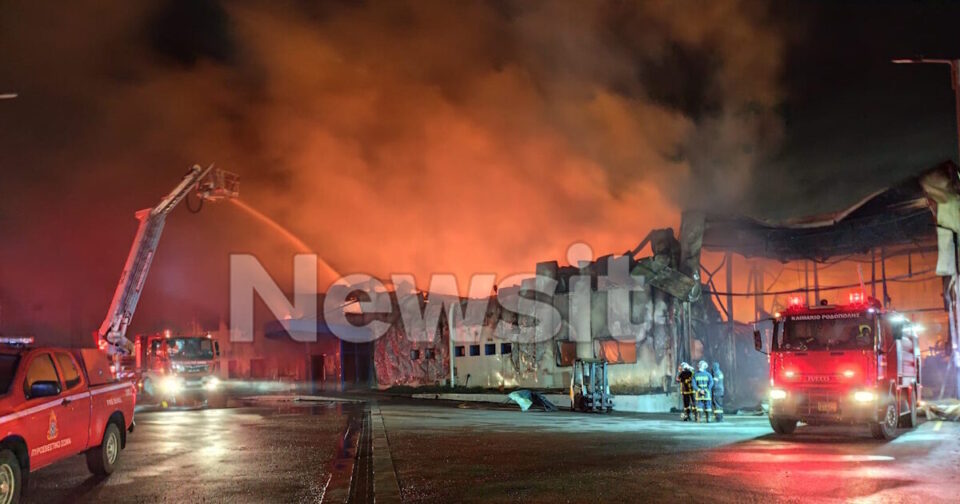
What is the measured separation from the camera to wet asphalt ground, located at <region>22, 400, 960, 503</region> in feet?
26.9

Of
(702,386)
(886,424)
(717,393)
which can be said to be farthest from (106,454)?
(717,393)

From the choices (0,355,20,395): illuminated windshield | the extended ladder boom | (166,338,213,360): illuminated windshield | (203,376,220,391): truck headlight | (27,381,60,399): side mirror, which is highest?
the extended ladder boom

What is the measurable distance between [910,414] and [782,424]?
3.08 m

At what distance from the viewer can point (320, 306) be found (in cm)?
4641

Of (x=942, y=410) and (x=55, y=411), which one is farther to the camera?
(x=942, y=410)

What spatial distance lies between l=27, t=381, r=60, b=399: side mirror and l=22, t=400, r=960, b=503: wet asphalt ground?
1.32 meters

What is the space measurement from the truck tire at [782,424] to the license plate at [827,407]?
2.14 ft

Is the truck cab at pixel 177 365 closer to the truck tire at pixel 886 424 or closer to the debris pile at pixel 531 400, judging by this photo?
the debris pile at pixel 531 400


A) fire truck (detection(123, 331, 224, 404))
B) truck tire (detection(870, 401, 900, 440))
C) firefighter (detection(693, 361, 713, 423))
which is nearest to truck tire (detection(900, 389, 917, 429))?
truck tire (detection(870, 401, 900, 440))

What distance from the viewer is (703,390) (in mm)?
18281

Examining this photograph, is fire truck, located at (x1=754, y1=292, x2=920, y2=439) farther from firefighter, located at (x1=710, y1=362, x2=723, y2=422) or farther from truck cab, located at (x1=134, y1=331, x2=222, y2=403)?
truck cab, located at (x1=134, y1=331, x2=222, y2=403)

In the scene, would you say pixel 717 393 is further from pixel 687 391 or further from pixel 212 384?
pixel 212 384

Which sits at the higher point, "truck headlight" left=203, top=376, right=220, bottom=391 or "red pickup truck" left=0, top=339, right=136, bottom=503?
"red pickup truck" left=0, top=339, right=136, bottom=503

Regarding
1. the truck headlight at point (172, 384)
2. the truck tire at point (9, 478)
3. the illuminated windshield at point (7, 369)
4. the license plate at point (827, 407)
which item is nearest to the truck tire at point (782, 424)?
the license plate at point (827, 407)
